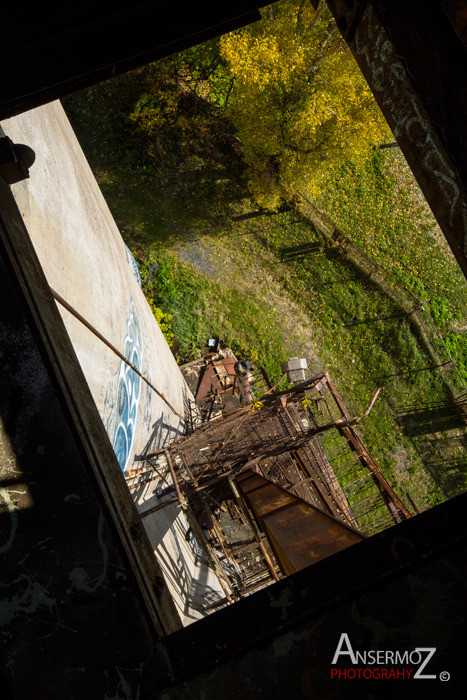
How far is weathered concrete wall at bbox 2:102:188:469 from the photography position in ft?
11.3

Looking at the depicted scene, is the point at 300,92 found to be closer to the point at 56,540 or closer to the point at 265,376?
the point at 265,376

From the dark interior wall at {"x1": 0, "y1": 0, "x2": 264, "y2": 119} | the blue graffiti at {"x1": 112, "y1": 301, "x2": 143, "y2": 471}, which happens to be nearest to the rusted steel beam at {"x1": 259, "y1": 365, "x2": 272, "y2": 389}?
the blue graffiti at {"x1": 112, "y1": 301, "x2": 143, "y2": 471}

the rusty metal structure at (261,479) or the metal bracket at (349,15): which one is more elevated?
the metal bracket at (349,15)

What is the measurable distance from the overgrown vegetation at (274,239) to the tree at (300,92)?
0.32 feet

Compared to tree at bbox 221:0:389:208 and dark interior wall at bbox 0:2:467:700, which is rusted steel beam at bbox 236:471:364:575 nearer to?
dark interior wall at bbox 0:2:467:700

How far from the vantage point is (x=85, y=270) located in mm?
4383

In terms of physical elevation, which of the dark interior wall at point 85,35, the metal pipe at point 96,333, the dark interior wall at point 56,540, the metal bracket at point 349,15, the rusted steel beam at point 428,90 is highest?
the dark interior wall at point 85,35

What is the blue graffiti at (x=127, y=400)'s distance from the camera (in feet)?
14.9

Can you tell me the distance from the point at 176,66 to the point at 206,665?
18.0m

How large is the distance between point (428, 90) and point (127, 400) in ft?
14.5

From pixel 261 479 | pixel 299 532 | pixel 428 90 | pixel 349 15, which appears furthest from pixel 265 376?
pixel 428 90

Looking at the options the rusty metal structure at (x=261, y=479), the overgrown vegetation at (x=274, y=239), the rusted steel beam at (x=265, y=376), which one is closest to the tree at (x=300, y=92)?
the overgrown vegetation at (x=274, y=239)

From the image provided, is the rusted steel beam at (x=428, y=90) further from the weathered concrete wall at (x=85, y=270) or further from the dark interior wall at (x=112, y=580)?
the weathered concrete wall at (x=85, y=270)

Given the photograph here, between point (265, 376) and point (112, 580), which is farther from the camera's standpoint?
point (265, 376)
